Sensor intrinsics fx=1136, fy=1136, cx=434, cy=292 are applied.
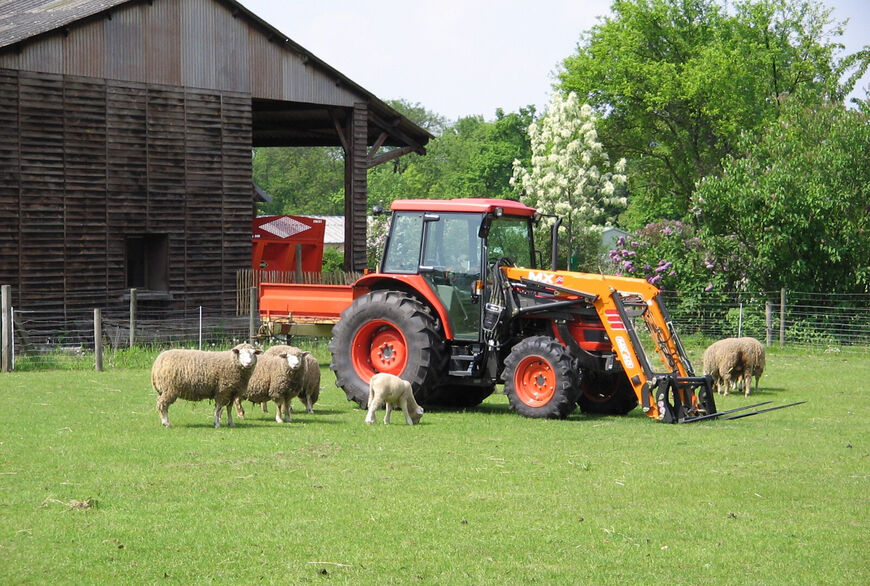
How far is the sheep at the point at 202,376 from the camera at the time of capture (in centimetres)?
1255

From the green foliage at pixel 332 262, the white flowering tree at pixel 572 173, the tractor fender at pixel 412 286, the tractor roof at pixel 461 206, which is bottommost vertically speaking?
the tractor fender at pixel 412 286

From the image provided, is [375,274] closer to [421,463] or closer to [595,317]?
[595,317]

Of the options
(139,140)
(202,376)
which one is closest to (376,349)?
(202,376)

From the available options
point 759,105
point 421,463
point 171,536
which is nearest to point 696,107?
point 759,105

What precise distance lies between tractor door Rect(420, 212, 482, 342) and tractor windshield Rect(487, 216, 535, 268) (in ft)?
0.90

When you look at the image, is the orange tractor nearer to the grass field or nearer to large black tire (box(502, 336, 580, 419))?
large black tire (box(502, 336, 580, 419))

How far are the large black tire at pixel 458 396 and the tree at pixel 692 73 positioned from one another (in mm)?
33122

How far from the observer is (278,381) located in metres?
13.2

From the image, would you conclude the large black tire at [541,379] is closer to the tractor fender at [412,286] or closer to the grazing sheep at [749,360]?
the tractor fender at [412,286]

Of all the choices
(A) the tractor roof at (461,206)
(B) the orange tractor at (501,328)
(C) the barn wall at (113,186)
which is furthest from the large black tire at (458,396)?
(C) the barn wall at (113,186)

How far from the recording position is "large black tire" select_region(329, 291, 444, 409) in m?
14.2

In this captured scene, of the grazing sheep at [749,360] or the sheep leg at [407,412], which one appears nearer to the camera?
the sheep leg at [407,412]

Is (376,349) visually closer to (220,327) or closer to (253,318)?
(253,318)

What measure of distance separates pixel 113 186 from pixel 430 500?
57.3 feet
